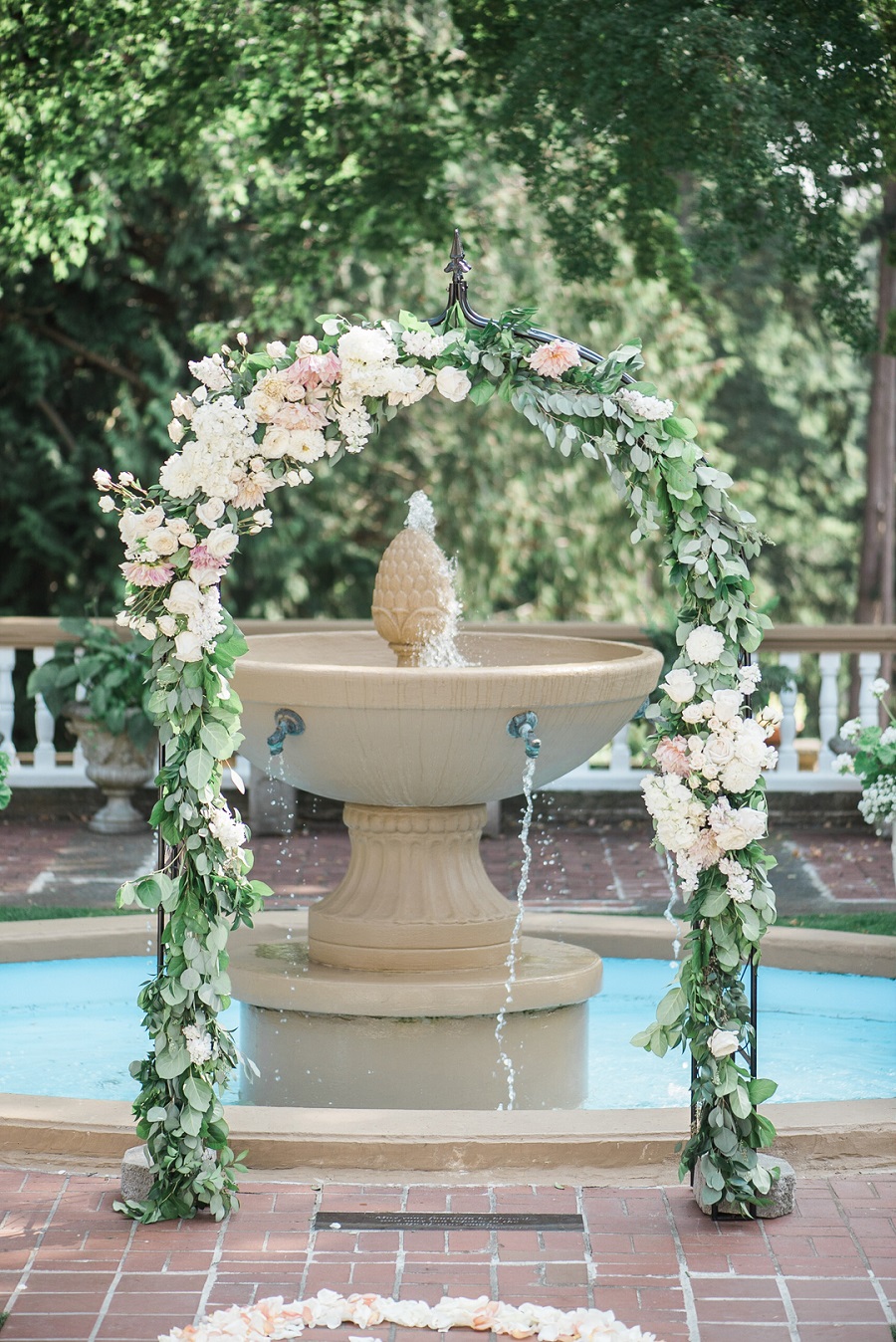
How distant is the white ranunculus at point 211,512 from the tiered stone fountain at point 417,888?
3.78ft

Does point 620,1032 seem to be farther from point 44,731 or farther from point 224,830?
point 44,731

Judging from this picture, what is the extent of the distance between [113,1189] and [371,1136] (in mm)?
747

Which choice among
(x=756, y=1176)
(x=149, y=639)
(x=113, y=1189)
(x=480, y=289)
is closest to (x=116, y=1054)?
(x=113, y=1189)

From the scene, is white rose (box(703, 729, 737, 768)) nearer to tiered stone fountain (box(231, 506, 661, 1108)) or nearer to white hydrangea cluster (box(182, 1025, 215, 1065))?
tiered stone fountain (box(231, 506, 661, 1108))

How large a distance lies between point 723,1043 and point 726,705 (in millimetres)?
922

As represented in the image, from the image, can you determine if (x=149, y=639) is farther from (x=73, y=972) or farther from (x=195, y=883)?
(x=73, y=972)

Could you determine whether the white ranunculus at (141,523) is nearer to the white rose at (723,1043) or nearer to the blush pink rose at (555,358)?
the blush pink rose at (555,358)

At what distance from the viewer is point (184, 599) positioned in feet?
15.0

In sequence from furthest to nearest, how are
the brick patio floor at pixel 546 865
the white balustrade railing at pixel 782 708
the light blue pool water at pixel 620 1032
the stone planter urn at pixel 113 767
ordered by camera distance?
the white balustrade railing at pixel 782 708 → the stone planter urn at pixel 113 767 → the brick patio floor at pixel 546 865 → the light blue pool water at pixel 620 1032

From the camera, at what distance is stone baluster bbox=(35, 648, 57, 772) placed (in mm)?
10648

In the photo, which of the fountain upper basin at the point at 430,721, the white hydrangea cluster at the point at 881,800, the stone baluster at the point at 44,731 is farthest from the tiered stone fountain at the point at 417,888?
the stone baluster at the point at 44,731

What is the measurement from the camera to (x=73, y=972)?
730 cm

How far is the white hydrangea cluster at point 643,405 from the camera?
15.2 feet

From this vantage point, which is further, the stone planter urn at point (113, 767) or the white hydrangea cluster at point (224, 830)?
the stone planter urn at point (113, 767)
